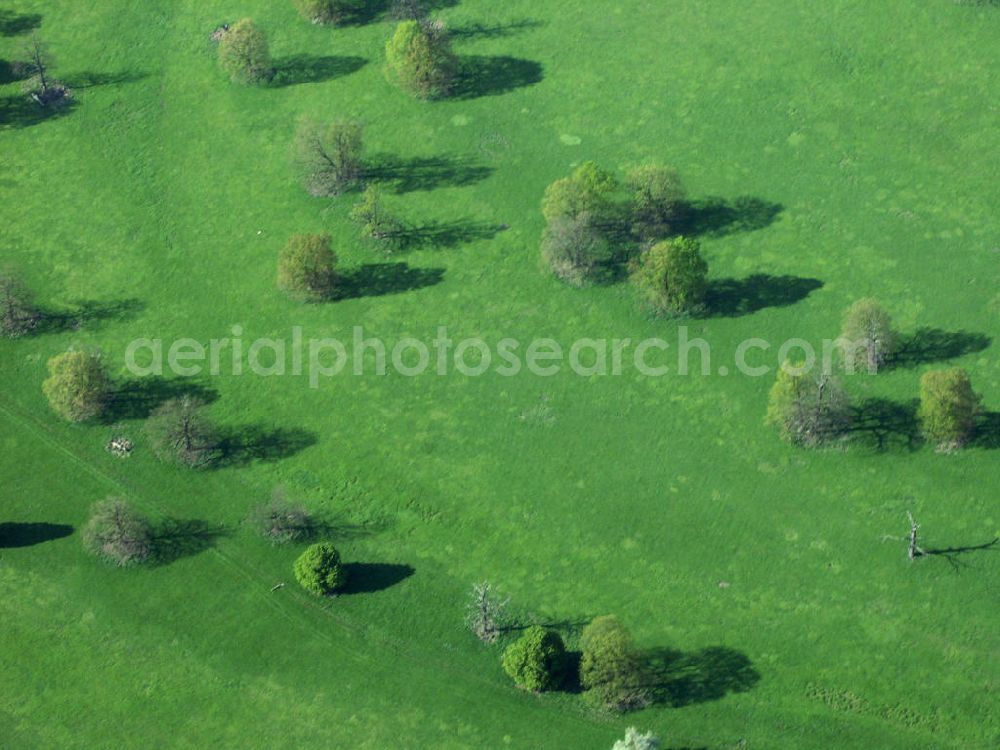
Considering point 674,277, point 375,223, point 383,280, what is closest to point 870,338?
point 674,277

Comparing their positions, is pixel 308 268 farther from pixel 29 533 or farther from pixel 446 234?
pixel 29 533

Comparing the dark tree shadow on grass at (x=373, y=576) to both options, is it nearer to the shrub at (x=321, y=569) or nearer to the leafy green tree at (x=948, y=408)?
the shrub at (x=321, y=569)

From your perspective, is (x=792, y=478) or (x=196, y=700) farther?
(x=792, y=478)

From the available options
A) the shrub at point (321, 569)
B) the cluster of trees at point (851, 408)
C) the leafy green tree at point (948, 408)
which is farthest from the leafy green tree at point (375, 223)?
the leafy green tree at point (948, 408)

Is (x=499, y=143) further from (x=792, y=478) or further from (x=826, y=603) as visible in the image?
(x=826, y=603)

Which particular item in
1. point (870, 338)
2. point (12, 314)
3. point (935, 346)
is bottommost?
point (935, 346)

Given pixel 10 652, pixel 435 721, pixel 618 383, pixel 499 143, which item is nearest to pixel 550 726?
pixel 435 721

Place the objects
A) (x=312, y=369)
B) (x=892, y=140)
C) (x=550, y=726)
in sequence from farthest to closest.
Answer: (x=892, y=140), (x=312, y=369), (x=550, y=726)

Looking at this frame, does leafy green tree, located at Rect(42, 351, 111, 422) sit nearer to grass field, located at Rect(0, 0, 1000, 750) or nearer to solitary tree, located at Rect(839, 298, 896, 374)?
grass field, located at Rect(0, 0, 1000, 750)
